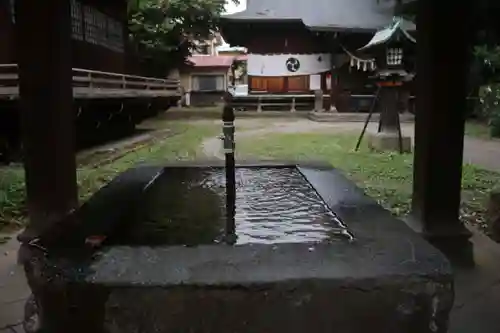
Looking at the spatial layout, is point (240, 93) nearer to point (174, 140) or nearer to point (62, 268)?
point (174, 140)

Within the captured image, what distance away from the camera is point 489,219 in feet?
18.2

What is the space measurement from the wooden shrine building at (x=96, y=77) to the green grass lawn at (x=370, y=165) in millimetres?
3047

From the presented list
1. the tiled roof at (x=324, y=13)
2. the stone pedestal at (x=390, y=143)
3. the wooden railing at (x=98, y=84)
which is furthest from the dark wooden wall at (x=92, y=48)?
the tiled roof at (x=324, y=13)

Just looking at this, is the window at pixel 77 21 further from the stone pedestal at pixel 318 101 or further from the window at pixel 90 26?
the stone pedestal at pixel 318 101

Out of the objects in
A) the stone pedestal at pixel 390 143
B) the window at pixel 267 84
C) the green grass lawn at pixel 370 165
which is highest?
the window at pixel 267 84

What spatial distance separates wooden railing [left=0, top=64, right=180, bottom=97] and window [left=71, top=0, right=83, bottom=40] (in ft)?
3.99

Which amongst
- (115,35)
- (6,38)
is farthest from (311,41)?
(6,38)

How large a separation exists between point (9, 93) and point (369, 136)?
769cm

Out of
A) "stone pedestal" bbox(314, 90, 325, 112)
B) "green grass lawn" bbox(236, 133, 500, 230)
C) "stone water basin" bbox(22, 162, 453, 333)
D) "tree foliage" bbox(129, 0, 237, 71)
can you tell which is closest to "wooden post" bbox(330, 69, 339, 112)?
"stone pedestal" bbox(314, 90, 325, 112)

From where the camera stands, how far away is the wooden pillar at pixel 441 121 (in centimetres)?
400

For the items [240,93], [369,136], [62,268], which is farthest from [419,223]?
[240,93]

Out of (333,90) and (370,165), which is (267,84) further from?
(370,165)

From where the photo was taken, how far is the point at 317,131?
16859 mm

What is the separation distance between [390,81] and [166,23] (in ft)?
34.3
